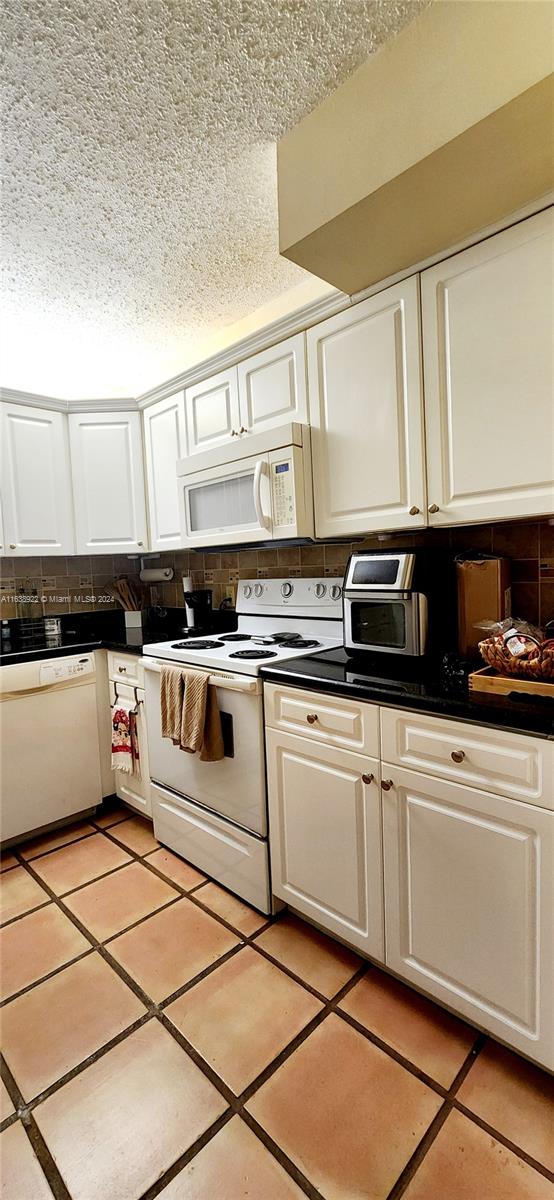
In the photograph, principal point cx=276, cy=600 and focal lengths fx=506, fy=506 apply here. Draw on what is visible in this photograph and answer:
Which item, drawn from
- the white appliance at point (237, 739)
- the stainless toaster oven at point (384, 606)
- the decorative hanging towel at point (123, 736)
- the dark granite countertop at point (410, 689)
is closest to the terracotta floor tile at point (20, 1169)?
the white appliance at point (237, 739)

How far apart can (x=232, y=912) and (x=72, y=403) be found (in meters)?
2.59

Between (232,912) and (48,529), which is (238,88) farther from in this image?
(232,912)

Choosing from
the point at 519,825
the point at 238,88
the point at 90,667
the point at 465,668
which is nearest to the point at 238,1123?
the point at 519,825

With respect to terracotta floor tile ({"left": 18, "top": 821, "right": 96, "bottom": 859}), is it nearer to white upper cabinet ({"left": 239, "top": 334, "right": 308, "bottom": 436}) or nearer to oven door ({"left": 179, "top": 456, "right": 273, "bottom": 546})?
oven door ({"left": 179, "top": 456, "right": 273, "bottom": 546})

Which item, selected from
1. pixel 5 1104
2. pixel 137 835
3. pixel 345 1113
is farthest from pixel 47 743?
pixel 345 1113

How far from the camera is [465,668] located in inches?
59.2

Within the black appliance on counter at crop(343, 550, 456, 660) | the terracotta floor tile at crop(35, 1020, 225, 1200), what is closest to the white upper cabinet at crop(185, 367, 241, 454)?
the black appliance on counter at crop(343, 550, 456, 660)

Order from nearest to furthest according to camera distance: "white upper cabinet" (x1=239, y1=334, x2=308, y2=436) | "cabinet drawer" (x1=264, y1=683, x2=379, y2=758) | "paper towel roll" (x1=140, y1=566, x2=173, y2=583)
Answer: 1. "cabinet drawer" (x1=264, y1=683, x2=379, y2=758)
2. "white upper cabinet" (x1=239, y1=334, x2=308, y2=436)
3. "paper towel roll" (x1=140, y1=566, x2=173, y2=583)

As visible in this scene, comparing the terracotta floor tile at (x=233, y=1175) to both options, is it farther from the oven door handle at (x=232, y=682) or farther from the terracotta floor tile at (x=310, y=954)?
the oven door handle at (x=232, y=682)

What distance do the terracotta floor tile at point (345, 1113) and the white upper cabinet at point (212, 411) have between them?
2.13 m

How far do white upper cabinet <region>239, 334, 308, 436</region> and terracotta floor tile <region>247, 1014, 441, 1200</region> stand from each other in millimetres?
1978

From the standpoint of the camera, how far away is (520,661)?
4.17 feet

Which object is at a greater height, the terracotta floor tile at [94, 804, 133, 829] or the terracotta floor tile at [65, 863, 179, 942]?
the terracotta floor tile at [65, 863, 179, 942]

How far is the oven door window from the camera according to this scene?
1.66 metres
